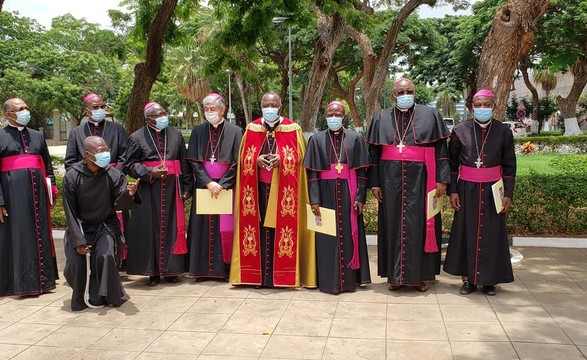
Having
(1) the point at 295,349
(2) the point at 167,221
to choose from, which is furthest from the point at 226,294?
(1) the point at 295,349

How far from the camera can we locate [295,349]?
4.29m

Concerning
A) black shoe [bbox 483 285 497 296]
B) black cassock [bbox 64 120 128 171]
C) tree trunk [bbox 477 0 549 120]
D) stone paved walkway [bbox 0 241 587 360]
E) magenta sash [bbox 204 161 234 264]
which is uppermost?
tree trunk [bbox 477 0 549 120]

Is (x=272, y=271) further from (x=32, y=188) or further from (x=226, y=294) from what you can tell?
(x=32, y=188)

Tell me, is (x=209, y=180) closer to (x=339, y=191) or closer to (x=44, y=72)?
(x=339, y=191)

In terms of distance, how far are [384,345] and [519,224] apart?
15.3 ft

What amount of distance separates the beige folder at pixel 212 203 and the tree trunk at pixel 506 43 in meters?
3.38

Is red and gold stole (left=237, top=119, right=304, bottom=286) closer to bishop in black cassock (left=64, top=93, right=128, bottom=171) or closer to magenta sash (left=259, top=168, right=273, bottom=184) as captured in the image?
magenta sash (left=259, top=168, right=273, bottom=184)

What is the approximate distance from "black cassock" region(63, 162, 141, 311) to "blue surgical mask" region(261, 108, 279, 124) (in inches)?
64.3

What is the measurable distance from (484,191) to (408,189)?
76 cm

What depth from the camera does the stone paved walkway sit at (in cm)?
426

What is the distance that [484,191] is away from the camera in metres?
5.60

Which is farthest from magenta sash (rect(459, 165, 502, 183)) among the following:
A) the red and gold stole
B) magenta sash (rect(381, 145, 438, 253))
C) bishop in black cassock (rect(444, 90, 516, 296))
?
the red and gold stole

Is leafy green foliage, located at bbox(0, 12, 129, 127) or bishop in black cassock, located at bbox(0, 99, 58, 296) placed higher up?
leafy green foliage, located at bbox(0, 12, 129, 127)

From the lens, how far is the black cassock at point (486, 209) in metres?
5.59
